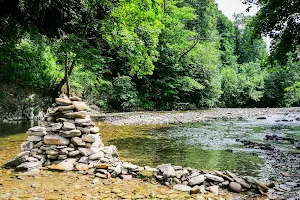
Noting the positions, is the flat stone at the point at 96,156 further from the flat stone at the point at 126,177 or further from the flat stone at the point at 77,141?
the flat stone at the point at 126,177

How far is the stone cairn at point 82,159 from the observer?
14.0 feet

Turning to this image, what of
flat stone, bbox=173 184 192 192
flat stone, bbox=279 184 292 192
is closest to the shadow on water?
flat stone, bbox=279 184 292 192

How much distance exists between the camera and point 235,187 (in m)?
4.05

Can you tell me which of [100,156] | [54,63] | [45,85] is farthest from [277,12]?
[45,85]

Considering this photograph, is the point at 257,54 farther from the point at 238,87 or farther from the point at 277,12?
the point at 277,12

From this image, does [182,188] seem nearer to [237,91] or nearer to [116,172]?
[116,172]

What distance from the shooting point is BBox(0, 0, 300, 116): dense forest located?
9.25 meters

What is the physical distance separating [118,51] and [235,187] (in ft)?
38.3

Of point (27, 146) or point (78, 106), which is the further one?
point (78, 106)

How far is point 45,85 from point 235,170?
35.6 ft

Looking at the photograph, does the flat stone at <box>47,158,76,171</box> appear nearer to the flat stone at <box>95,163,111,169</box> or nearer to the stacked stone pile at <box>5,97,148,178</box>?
the stacked stone pile at <box>5,97,148,178</box>

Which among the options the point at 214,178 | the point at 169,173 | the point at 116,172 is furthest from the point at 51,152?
the point at 214,178

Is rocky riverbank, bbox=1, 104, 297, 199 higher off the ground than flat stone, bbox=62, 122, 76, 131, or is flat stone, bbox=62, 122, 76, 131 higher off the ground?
flat stone, bbox=62, 122, 76, 131

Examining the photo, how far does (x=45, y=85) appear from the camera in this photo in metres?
13.3
